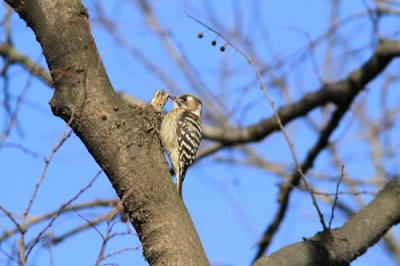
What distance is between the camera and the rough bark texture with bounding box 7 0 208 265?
345 centimetres

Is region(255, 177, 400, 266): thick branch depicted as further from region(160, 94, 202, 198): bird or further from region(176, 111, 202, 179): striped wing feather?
region(176, 111, 202, 179): striped wing feather

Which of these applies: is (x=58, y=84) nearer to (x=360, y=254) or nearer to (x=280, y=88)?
(x=360, y=254)

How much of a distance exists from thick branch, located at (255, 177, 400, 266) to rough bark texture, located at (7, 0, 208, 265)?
0.65 m

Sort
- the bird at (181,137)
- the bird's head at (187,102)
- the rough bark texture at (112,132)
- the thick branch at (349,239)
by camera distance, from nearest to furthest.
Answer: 1. the rough bark texture at (112,132)
2. the thick branch at (349,239)
3. the bird at (181,137)
4. the bird's head at (187,102)

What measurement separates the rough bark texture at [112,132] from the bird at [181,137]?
2.65 metres

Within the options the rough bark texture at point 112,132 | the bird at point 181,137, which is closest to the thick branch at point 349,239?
the rough bark texture at point 112,132

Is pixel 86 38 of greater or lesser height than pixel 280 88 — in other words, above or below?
below

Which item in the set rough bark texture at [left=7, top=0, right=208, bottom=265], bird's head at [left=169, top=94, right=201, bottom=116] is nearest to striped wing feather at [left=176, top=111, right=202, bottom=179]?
bird's head at [left=169, top=94, right=201, bottom=116]

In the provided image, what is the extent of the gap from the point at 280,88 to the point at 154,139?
18.4ft

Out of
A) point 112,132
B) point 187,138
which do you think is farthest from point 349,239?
point 187,138

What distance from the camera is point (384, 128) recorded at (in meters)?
9.62

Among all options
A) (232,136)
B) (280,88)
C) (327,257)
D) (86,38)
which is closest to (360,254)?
(327,257)

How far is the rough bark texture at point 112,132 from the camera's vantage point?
3.45 metres

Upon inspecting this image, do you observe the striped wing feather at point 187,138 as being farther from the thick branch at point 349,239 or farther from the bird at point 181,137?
the thick branch at point 349,239
